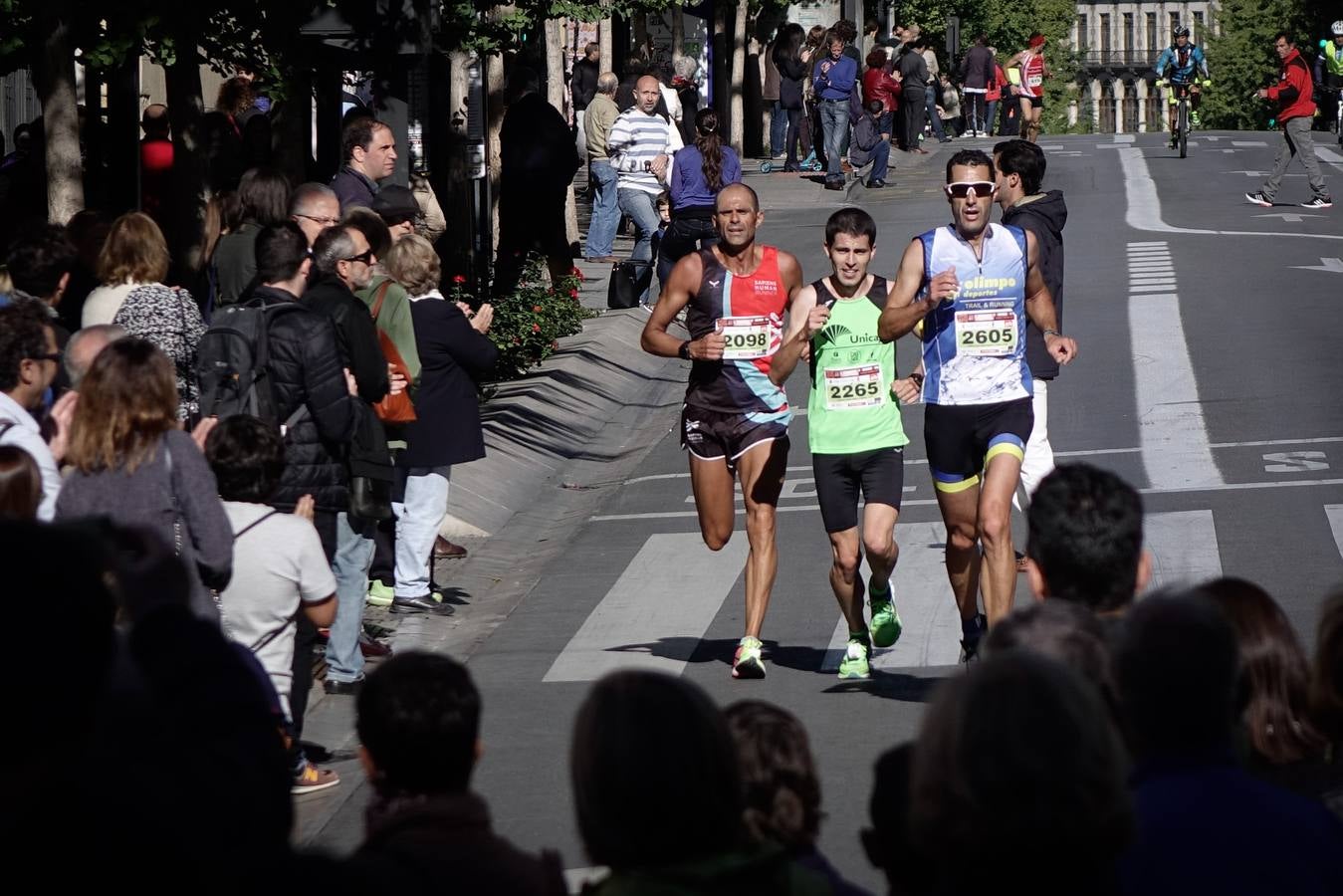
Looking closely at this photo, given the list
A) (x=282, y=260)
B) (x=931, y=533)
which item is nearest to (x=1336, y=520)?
(x=931, y=533)

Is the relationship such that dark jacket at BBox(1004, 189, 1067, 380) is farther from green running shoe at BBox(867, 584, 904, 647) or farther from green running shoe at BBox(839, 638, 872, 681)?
green running shoe at BBox(839, 638, 872, 681)

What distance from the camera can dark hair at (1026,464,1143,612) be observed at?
475 centimetres

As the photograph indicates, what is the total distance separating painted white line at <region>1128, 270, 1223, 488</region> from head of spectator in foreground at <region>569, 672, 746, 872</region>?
9.58 metres

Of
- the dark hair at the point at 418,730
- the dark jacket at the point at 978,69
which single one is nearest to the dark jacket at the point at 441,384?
the dark hair at the point at 418,730

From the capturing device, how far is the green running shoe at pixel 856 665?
8672 mm

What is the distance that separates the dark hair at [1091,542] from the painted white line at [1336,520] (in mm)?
6087

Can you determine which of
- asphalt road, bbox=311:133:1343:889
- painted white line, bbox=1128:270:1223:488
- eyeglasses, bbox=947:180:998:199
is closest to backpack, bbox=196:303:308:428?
asphalt road, bbox=311:133:1343:889

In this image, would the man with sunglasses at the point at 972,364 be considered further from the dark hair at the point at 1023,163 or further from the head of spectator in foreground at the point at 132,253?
the head of spectator in foreground at the point at 132,253

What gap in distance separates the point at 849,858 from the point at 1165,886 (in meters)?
3.16

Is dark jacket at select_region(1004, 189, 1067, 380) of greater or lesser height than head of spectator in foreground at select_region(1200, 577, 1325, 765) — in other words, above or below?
above

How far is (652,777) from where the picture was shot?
10.5ft

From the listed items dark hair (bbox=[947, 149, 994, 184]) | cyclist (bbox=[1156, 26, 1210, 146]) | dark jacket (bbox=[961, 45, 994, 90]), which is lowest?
dark hair (bbox=[947, 149, 994, 184])

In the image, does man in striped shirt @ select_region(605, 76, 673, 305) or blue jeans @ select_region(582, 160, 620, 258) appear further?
blue jeans @ select_region(582, 160, 620, 258)

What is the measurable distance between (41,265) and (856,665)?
353cm
